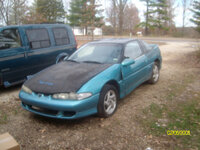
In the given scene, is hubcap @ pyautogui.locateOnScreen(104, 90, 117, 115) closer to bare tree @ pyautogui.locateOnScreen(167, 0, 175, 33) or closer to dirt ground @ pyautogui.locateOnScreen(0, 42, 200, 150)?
dirt ground @ pyautogui.locateOnScreen(0, 42, 200, 150)

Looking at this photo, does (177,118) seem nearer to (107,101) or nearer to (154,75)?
(107,101)

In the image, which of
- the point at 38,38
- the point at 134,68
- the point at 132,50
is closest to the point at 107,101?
the point at 134,68

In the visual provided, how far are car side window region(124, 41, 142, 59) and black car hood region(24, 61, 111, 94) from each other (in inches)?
31.1

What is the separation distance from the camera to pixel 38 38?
6.10 meters

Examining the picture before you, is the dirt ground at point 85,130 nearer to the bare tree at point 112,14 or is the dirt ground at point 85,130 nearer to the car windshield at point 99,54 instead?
the car windshield at point 99,54

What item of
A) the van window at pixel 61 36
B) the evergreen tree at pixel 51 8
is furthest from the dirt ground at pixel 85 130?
the evergreen tree at pixel 51 8

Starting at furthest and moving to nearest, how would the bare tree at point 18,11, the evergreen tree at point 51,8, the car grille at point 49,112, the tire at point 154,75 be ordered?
the evergreen tree at point 51,8, the bare tree at point 18,11, the tire at point 154,75, the car grille at point 49,112

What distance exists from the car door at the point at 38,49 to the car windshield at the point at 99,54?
5.26 ft

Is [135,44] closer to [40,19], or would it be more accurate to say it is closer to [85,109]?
[85,109]

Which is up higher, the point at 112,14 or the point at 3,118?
the point at 112,14

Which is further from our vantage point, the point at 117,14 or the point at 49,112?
the point at 117,14

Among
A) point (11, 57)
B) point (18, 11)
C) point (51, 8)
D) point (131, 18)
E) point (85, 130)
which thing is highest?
point (131, 18)

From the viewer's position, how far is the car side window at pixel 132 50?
4624 mm

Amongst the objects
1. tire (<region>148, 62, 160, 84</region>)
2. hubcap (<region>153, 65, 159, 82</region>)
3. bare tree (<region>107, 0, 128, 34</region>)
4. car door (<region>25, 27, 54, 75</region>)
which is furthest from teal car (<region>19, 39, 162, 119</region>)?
bare tree (<region>107, 0, 128, 34</region>)
